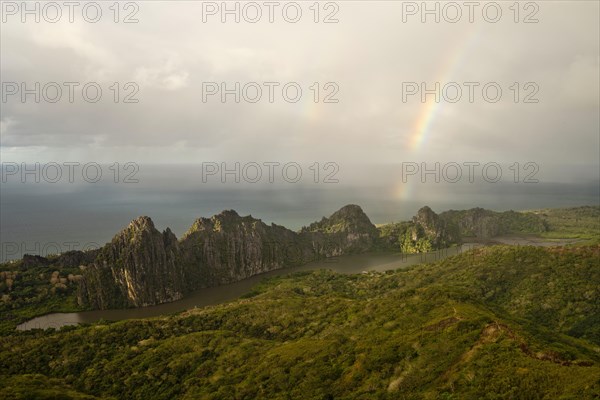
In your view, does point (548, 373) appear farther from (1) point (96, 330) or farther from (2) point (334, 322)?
(1) point (96, 330)

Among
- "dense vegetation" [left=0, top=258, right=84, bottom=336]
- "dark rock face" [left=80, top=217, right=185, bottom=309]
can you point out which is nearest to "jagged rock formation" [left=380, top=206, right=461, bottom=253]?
"dark rock face" [left=80, top=217, right=185, bottom=309]

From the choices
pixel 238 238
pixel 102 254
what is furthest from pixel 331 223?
pixel 102 254

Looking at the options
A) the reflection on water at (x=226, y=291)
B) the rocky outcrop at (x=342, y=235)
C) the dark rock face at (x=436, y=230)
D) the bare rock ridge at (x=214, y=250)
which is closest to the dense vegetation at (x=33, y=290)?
the reflection on water at (x=226, y=291)

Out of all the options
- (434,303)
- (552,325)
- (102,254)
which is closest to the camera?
(434,303)

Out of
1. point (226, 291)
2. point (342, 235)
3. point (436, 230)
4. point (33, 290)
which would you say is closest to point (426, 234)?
point (436, 230)

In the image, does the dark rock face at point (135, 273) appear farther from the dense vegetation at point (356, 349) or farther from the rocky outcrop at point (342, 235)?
the rocky outcrop at point (342, 235)

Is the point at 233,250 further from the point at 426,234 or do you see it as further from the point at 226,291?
the point at 426,234

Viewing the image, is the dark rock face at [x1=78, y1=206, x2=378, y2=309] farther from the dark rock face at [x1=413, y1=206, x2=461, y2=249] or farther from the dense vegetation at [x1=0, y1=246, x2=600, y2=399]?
the dense vegetation at [x1=0, y1=246, x2=600, y2=399]
